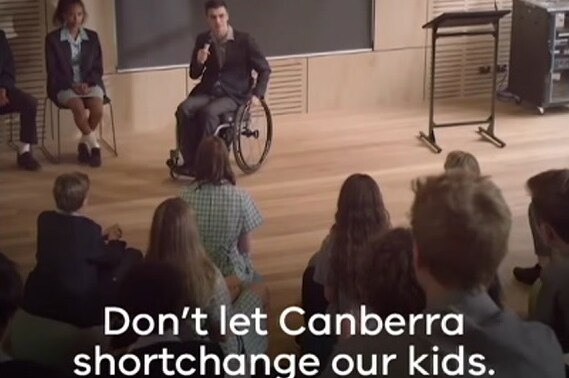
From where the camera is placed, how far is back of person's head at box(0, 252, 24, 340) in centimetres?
270

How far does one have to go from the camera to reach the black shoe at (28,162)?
7.32 m

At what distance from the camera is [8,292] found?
2762 millimetres

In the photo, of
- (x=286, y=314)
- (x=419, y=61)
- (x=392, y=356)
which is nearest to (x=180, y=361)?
(x=392, y=356)

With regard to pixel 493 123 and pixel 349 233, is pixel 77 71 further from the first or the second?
pixel 349 233

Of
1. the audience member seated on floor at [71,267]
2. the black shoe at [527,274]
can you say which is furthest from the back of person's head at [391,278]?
the black shoe at [527,274]

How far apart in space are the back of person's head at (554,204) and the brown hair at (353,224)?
2.04 ft

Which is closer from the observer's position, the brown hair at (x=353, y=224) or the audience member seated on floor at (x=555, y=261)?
the audience member seated on floor at (x=555, y=261)

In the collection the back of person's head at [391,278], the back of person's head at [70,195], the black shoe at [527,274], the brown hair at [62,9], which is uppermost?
the brown hair at [62,9]

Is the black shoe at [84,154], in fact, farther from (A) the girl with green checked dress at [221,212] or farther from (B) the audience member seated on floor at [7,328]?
(B) the audience member seated on floor at [7,328]

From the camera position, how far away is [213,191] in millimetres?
4734

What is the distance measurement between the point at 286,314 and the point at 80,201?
1.18 m

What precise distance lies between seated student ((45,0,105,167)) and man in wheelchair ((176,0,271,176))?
716mm

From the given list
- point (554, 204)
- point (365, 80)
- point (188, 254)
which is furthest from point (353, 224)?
point (365, 80)

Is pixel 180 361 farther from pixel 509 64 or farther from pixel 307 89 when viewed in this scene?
pixel 509 64
